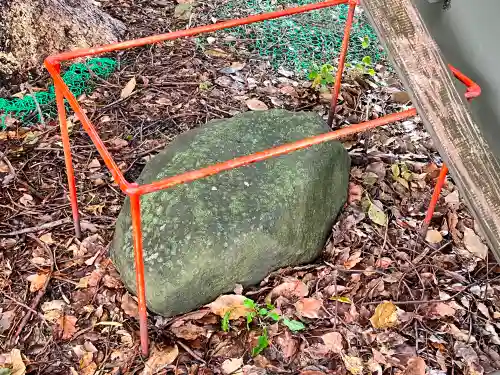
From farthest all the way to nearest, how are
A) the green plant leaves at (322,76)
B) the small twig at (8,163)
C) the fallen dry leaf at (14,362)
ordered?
1. the green plant leaves at (322,76)
2. the small twig at (8,163)
3. the fallen dry leaf at (14,362)

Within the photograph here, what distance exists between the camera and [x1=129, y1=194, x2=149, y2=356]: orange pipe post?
1929 mm

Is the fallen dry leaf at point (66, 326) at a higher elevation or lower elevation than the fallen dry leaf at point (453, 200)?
lower

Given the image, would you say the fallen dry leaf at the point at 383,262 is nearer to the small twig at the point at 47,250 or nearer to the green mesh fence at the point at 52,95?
the small twig at the point at 47,250

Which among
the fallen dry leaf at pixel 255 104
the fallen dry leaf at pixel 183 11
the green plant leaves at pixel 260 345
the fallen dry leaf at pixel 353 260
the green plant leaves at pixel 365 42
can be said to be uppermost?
the fallen dry leaf at pixel 183 11

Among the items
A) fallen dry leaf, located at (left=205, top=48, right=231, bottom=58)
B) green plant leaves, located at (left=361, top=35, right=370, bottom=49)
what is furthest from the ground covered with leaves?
green plant leaves, located at (left=361, top=35, right=370, bottom=49)

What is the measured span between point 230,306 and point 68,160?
933mm

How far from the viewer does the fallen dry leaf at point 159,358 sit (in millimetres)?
2361

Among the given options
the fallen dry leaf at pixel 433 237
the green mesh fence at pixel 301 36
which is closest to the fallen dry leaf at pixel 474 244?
the fallen dry leaf at pixel 433 237

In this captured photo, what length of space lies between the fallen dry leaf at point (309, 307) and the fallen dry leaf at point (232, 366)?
1.15 feet

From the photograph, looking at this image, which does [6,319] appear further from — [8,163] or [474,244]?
[474,244]

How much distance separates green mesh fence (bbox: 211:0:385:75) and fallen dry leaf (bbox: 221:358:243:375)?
2.12 metres

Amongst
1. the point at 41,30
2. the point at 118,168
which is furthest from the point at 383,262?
the point at 41,30

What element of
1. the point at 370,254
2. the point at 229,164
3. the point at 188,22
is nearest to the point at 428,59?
the point at 229,164

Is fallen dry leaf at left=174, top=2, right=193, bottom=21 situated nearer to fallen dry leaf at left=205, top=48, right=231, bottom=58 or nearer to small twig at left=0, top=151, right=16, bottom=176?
fallen dry leaf at left=205, top=48, right=231, bottom=58
